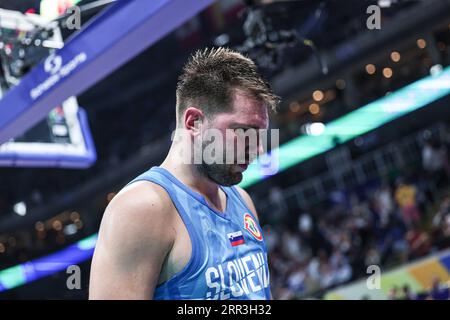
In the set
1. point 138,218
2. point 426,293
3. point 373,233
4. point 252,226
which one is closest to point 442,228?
point 373,233

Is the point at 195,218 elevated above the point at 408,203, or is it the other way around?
the point at 408,203

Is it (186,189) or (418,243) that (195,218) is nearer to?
(186,189)

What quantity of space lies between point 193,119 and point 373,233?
12480 mm

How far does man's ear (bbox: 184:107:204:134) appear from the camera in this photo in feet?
7.05

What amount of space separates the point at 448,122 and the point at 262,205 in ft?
20.1

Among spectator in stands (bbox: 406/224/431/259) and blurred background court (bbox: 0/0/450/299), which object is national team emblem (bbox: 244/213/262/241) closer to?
blurred background court (bbox: 0/0/450/299)

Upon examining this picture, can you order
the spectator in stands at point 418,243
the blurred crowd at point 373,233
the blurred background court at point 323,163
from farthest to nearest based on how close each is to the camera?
the blurred background court at point 323,163, the blurred crowd at point 373,233, the spectator in stands at point 418,243

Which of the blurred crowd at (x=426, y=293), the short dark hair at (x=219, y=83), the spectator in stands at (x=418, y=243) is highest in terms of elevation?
the spectator in stands at (x=418, y=243)

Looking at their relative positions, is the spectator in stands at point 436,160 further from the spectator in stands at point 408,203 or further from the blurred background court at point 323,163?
the spectator in stands at point 408,203

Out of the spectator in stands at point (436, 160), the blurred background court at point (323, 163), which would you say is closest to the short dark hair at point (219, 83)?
the blurred background court at point (323, 163)

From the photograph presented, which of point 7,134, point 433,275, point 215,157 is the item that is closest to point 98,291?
point 215,157

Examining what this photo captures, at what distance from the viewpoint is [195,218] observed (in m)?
2.06

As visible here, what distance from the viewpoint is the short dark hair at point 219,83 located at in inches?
83.3

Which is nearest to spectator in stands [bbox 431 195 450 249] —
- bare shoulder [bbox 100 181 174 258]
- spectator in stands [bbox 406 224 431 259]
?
spectator in stands [bbox 406 224 431 259]
